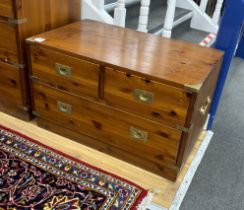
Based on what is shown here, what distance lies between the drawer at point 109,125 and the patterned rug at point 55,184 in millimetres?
165

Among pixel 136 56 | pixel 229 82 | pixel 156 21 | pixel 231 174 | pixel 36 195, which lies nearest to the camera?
pixel 36 195

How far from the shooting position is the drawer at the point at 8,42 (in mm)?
1540

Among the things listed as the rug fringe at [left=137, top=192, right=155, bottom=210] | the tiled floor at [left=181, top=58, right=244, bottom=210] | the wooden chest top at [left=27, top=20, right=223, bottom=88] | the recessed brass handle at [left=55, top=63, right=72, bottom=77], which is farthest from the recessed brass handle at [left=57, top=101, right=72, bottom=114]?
the tiled floor at [left=181, top=58, right=244, bottom=210]

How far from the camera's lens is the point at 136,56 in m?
1.43

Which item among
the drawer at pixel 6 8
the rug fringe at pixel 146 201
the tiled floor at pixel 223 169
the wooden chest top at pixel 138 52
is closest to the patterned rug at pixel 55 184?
the rug fringe at pixel 146 201

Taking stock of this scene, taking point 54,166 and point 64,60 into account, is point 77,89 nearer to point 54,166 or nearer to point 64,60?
point 64,60

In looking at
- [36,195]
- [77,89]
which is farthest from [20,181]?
[77,89]

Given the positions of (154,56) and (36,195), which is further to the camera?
(154,56)

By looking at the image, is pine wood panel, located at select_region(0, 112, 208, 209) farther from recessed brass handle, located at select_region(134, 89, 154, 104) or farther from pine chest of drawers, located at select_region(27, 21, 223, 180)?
recessed brass handle, located at select_region(134, 89, 154, 104)

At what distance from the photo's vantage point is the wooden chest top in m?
1.30

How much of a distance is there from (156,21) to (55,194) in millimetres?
1659

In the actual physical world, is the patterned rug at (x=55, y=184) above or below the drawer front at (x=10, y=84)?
below

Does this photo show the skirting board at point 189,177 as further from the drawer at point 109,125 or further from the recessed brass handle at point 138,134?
the recessed brass handle at point 138,134

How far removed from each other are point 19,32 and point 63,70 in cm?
30
